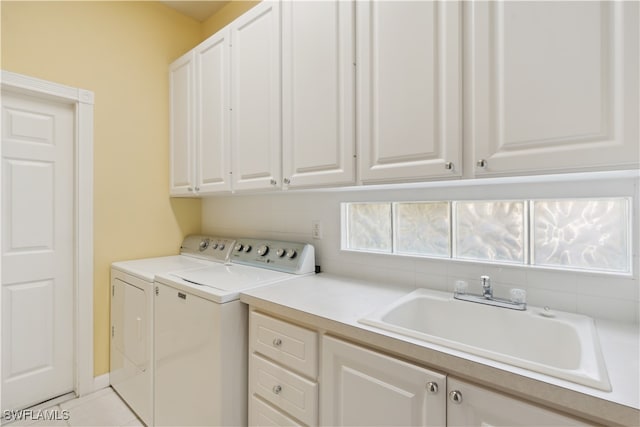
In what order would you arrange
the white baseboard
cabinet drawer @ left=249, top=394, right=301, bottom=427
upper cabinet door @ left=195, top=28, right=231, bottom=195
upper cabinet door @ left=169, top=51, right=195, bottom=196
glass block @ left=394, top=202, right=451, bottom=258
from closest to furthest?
cabinet drawer @ left=249, top=394, right=301, bottom=427 → glass block @ left=394, top=202, right=451, bottom=258 → upper cabinet door @ left=195, top=28, right=231, bottom=195 → the white baseboard → upper cabinet door @ left=169, top=51, right=195, bottom=196

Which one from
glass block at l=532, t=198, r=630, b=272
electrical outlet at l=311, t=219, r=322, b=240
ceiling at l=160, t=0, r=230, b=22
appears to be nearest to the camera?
glass block at l=532, t=198, r=630, b=272

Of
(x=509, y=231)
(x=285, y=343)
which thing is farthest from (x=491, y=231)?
(x=285, y=343)

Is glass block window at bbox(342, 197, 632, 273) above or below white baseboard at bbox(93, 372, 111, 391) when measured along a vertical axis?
above

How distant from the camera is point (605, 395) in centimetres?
66

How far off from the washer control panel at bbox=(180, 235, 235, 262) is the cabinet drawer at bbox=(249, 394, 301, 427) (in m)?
1.04

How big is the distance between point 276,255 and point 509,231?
1263 mm

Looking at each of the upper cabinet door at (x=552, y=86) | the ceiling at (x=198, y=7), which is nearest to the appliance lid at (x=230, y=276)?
the upper cabinet door at (x=552, y=86)

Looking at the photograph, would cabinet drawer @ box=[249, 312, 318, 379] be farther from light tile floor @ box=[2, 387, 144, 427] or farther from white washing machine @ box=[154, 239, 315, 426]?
light tile floor @ box=[2, 387, 144, 427]

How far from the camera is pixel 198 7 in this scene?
2584 millimetres

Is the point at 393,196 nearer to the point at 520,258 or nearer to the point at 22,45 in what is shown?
the point at 520,258

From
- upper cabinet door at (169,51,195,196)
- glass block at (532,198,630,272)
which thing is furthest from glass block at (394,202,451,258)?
upper cabinet door at (169,51,195,196)

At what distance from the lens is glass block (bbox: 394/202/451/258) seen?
59.6 inches

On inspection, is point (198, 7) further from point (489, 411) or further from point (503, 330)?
A: point (489, 411)

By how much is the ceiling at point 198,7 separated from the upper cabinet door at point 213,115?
2.01ft
